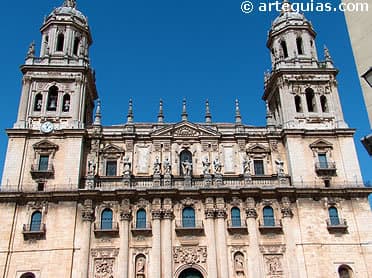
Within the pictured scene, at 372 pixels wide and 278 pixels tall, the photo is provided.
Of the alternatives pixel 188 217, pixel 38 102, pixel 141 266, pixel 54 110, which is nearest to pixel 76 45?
pixel 38 102

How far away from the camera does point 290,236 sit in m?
27.9

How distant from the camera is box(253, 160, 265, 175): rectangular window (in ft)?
102

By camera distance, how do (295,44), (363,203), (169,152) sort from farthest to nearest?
(295,44), (169,152), (363,203)

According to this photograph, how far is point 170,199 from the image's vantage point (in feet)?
93.9

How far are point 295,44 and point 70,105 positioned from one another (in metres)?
18.5

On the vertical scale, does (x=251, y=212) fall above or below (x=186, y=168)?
below

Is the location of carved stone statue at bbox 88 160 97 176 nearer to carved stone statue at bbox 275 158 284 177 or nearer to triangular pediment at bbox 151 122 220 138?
triangular pediment at bbox 151 122 220 138

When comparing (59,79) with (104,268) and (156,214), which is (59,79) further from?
(104,268)

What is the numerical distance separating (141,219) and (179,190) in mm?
3082

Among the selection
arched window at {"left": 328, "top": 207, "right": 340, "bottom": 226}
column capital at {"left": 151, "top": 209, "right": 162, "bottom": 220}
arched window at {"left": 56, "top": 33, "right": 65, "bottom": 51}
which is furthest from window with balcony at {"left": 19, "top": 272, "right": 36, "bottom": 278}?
arched window at {"left": 328, "top": 207, "right": 340, "bottom": 226}

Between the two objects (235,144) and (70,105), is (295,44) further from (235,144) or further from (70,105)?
(70,105)

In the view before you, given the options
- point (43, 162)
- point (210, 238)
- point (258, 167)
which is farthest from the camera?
point (258, 167)

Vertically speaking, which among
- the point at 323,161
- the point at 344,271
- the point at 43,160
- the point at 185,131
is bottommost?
the point at 344,271

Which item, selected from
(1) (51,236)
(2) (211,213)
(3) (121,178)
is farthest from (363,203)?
(1) (51,236)
